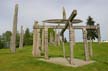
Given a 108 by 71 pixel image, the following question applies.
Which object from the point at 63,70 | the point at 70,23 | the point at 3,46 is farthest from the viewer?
the point at 3,46

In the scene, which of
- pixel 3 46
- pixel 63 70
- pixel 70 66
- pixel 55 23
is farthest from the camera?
pixel 3 46

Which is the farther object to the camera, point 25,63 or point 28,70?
point 25,63

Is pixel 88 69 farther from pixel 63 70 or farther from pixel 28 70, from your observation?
pixel 28 70

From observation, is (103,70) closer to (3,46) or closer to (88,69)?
(88,69)

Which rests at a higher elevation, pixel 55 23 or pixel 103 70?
pixel 55 23

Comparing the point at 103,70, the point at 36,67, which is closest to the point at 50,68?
the point at 36,67

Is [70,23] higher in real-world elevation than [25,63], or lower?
higher

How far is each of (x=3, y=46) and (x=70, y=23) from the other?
145 feet

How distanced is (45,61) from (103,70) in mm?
4162

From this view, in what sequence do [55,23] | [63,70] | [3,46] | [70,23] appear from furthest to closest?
[3,46], [55,23], [70,23], [63,70]


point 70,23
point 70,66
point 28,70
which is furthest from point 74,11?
point 28,70

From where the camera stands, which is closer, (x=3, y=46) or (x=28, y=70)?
(x=28, y=70)

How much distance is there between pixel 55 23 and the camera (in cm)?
2073

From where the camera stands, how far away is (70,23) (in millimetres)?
17859
